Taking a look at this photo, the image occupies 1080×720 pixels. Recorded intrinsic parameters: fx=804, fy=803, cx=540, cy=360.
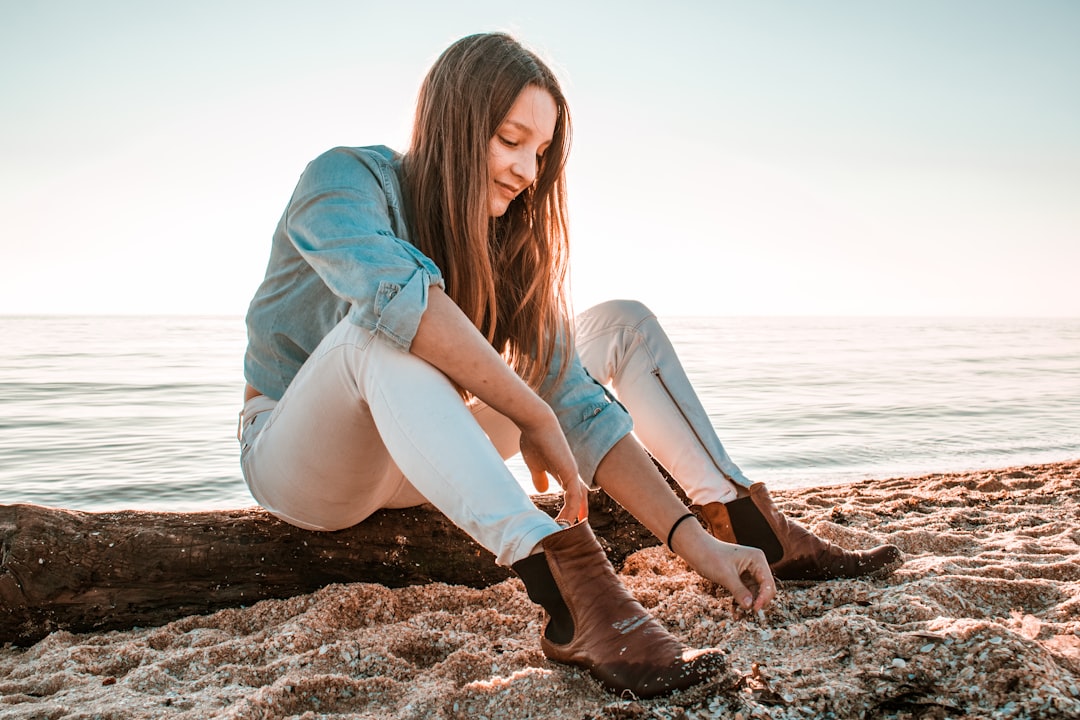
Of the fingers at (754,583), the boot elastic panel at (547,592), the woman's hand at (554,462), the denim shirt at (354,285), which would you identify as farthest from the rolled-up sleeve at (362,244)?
the fingers at (754,583)

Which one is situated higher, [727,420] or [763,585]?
[763,585]

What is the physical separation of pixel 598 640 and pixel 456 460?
1.52ft

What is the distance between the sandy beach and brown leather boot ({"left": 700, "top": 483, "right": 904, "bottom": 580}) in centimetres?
6

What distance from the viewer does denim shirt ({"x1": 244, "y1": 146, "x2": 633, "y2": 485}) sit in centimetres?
160

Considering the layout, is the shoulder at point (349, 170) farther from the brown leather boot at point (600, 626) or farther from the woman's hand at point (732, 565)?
the woman's hand at point (732, 565)

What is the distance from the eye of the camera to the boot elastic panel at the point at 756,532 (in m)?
2.20

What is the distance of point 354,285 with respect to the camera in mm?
1629

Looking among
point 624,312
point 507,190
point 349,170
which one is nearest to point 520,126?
point 507,190

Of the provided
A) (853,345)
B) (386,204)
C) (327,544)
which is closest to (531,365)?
(386,204)

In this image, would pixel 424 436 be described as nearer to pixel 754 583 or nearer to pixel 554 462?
pixel 554 462

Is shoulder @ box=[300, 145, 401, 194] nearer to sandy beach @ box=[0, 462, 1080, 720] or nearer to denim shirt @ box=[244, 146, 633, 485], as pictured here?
denim shirt @ box=[244, 146, 633, 485]

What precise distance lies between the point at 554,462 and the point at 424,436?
39cm

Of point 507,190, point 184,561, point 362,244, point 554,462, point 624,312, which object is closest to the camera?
point 362,244

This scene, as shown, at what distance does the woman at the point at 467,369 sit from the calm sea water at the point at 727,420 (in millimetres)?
2840
